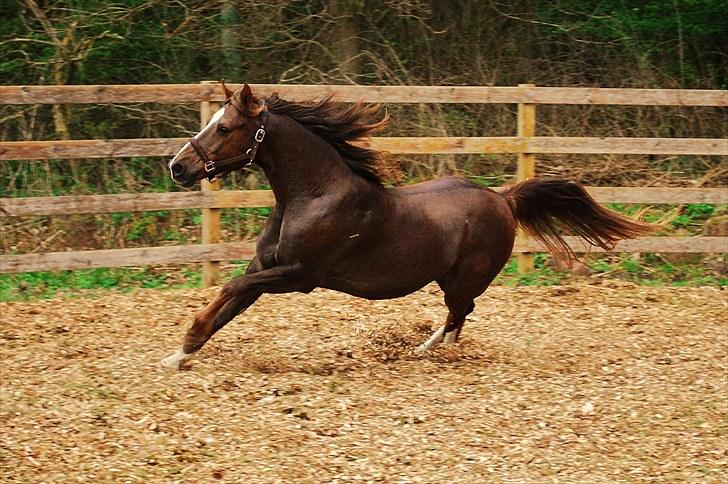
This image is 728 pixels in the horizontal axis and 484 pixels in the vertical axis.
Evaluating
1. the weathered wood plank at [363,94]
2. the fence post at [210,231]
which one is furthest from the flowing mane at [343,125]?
the fence post at [210,231]

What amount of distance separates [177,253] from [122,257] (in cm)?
43

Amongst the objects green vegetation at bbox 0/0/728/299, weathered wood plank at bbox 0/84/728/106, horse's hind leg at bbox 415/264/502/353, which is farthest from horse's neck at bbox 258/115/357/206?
green vegetation at bbox 0/0/728/299

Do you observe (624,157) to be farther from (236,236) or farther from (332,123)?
(332,123)

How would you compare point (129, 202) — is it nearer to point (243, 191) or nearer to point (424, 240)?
point (243, 191)

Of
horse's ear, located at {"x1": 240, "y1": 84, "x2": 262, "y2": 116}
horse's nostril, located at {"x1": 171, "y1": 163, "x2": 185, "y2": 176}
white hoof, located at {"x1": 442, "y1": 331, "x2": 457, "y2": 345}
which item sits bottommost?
white hoof, located at {"x1": 442, "y1": 331, "x2": 457, "y2": 345}

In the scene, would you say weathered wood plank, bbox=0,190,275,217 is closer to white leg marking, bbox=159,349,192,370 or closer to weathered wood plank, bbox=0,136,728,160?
weathered wood plank, bbox=0,136,728,160

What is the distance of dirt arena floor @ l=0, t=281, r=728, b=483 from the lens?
5078 millimetres

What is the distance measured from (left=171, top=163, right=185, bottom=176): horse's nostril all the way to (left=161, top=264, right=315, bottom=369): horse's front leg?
694 mm

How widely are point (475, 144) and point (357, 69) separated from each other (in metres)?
3.56

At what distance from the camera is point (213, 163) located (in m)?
5.89

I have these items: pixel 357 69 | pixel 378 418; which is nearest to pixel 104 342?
pixel 378 418

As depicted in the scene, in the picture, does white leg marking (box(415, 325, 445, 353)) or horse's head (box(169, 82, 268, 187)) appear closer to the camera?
horse's head (box(169, 82, 268, 187))

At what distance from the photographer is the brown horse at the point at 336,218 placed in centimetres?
598

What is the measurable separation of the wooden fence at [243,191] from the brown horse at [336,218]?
203 cm
